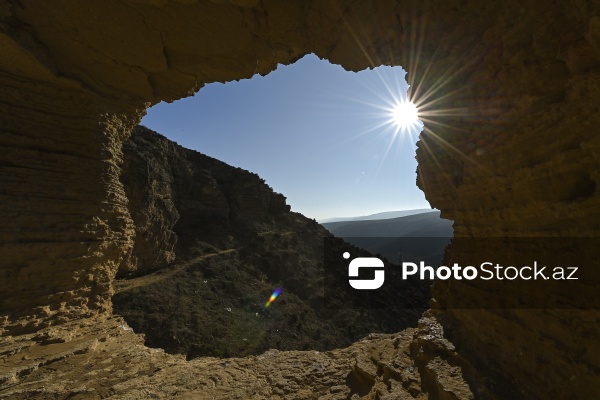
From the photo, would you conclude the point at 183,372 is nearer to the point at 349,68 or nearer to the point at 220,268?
the point at 349,68

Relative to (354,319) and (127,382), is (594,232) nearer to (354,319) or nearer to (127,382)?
(127,382)

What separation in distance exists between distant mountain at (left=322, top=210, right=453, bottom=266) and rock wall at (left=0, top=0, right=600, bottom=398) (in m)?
39.4

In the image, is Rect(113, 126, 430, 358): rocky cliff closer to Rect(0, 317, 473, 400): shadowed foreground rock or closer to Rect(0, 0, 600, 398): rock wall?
Rect(0, 317, 473, 400): shadowed foreground rock

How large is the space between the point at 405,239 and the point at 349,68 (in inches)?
3591

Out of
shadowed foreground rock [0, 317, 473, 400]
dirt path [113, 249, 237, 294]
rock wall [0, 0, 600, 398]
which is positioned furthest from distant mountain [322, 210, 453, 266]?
rock wall [0, 0, 600, 398]

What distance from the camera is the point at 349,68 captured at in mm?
6016

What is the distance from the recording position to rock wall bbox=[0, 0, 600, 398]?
2.81m

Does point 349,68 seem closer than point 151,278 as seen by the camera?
Yes

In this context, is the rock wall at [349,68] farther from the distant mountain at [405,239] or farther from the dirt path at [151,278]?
the distant mountain at [405,239]

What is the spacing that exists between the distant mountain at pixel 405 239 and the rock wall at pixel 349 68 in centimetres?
3939

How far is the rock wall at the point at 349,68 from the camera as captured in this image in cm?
281

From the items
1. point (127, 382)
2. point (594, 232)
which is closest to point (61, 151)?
point (127, 382)

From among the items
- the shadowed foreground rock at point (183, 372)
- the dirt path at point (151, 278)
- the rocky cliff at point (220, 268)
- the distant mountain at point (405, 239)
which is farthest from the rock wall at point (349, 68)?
the distant mountain at point (405, 239)

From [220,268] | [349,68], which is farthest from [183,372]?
[220,268]
